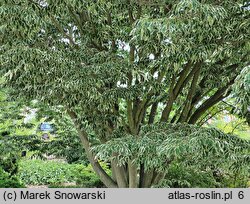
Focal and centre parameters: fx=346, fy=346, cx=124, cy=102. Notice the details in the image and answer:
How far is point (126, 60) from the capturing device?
3.37m

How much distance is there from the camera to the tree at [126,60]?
8.97 feet

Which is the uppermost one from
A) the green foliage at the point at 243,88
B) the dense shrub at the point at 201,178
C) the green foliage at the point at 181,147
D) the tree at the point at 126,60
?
the tree at the point at 126,60

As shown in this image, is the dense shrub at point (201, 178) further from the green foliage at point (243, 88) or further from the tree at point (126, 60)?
the green foliage at point (243, 88)

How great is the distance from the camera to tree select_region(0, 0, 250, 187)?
8.97 ft

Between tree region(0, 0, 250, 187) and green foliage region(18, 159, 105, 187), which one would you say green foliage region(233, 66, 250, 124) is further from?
green foliage region(18, 159, 105, 187)

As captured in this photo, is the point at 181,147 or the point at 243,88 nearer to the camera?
the point at 243,88

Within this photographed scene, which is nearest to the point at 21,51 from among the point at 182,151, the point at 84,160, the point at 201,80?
the point at 182,151

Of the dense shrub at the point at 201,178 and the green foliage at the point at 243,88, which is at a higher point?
the green foliage at the point at 243,88

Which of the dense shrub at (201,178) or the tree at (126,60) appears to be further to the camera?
the dense shrub at (201,178)

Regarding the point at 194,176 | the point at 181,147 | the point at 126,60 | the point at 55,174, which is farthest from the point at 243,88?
the point at 55,174

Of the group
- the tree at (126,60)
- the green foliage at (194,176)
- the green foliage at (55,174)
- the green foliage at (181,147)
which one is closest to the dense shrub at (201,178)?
the green foliage at (194,176)

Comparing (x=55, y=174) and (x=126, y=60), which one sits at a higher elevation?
(x=126, y=60)

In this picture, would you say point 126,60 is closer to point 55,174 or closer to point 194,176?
point 194,176
